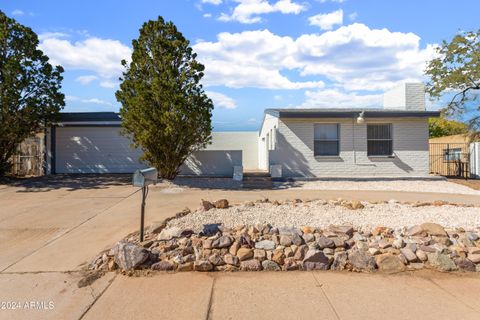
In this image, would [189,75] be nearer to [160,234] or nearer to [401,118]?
[160,234]

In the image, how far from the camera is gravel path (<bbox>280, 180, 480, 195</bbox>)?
40.9ft

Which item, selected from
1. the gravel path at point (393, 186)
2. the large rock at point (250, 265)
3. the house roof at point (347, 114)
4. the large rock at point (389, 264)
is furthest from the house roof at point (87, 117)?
the large rock at point (389, 264)

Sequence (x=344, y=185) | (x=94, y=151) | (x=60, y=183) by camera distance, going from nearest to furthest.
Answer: (x=344, y=185)
(x=60, y=183)
(x=94, y=151)

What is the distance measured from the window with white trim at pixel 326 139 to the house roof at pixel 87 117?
9995mm

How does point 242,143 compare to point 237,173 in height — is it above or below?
above

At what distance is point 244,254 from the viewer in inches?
178

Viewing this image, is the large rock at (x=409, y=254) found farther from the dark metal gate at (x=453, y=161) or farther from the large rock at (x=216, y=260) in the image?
the dark metal gate at (x=453, y=161)

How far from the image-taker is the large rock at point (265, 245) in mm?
4746

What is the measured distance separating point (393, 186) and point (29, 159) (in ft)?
56.7

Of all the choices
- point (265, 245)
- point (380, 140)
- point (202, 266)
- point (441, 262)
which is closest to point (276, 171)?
point (380, 140)

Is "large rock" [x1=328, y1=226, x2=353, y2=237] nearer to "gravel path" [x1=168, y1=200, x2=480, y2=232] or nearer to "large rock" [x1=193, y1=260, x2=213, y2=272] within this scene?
"gravel path" [x1=168, y1=200, x2=480, y2=232]

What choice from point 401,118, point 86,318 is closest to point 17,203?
point 86,318

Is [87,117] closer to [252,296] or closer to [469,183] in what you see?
[252,296]

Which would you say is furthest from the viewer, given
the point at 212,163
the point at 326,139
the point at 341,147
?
the point at 212,163
